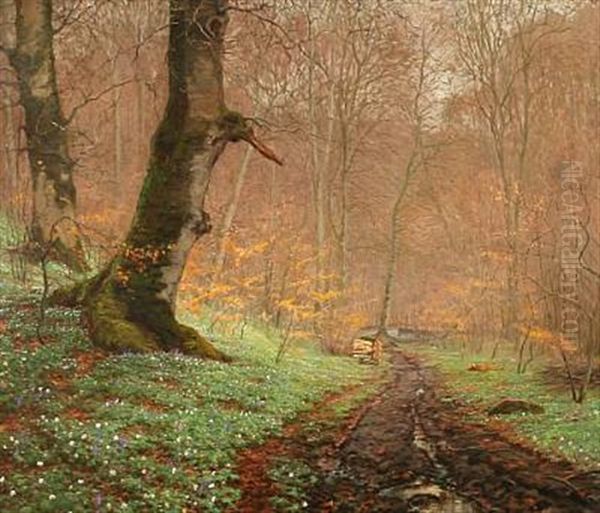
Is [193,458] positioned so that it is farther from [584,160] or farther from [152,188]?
[584,160]

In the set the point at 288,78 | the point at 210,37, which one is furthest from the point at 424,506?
the point at 288,78

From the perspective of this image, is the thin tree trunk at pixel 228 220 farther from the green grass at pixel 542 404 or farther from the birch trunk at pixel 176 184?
the birch trunk at pixel 176 184

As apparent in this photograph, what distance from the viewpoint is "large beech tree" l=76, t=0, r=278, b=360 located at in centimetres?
1555

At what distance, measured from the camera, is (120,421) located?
10.9m

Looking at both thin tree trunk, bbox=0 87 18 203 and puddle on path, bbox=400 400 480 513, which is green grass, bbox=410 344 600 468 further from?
thin tree trunk, bbox=0 87 18 203

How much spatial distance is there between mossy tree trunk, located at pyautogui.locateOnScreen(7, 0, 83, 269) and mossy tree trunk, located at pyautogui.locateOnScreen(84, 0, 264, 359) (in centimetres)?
728

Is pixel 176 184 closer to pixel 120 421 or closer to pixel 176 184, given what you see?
pixel 176 184

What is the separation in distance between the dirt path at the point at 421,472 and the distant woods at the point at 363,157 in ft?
28.6

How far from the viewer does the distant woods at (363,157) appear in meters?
25.1

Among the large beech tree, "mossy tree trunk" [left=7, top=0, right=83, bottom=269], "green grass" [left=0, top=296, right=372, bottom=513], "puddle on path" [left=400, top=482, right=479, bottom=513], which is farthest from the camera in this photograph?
"mossy tree trunk" [left=7, top=0, right=83, bottom=269]

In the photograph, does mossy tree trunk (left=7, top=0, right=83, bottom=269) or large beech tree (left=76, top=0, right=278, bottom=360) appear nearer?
large beech tree (left=76, top=0, right=278, bottom=360)

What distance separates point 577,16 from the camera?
122 ft

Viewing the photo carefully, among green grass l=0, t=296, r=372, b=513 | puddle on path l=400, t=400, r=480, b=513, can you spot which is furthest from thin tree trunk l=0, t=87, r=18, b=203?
puddle on path l=400, t=400, r=480, b=513

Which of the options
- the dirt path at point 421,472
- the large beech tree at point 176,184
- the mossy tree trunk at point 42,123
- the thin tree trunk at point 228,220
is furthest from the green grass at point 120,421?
the thin tree trunk at point 228,220
